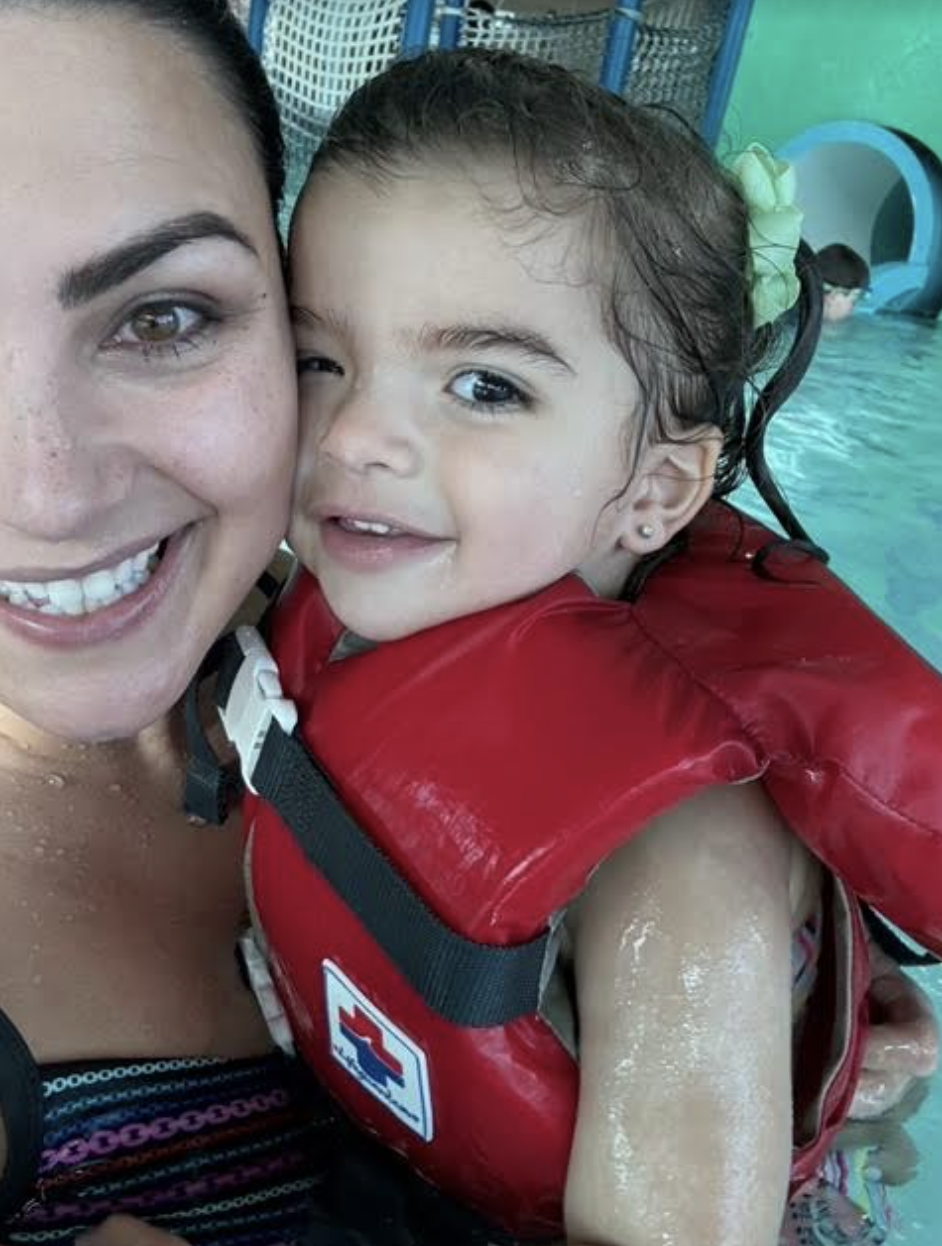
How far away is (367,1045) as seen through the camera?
4.83ft

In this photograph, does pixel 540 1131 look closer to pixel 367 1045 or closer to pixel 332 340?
pixel 367 1045

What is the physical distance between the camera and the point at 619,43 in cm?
648

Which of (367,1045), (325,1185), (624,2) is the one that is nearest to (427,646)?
(367,1045)

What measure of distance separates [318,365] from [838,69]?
7.69 m

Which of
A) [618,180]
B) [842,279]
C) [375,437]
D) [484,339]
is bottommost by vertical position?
[842,279]

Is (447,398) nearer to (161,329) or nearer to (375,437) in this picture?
(375,437)

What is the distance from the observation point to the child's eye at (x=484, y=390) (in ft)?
4.50

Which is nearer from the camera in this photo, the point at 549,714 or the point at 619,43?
the point at 549,714

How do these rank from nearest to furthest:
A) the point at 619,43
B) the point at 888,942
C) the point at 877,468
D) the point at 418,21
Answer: the point at 888,942 < the point at 877,468 < the point at 418,21 < the point at 619,43

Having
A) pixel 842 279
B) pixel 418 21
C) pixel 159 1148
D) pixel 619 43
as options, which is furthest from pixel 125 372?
pixel 842 279

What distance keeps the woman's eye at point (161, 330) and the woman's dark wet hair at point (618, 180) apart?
28 centimetres

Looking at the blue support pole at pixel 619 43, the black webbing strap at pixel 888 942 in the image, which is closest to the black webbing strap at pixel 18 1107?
the black webbing strap at pixel 888 942

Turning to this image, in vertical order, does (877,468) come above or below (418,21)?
below

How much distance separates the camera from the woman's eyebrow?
1176 mm
